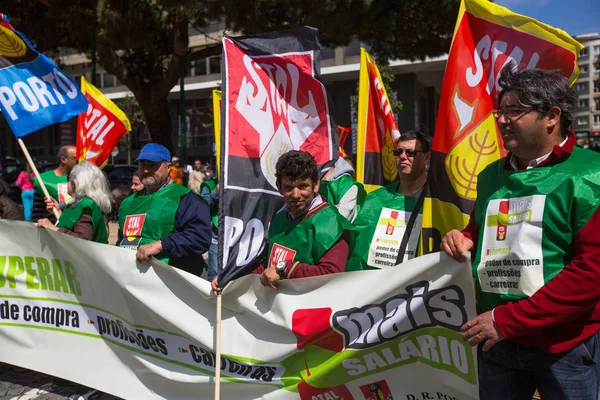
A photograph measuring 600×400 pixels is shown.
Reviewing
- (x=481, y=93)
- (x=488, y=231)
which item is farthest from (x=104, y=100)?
(x=488, y=231)

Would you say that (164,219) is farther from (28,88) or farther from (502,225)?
(502,225)

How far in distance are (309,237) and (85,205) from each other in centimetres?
219

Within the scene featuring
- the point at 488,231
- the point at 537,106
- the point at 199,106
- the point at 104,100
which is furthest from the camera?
the point at 199,106

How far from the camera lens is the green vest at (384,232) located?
10.9 feet

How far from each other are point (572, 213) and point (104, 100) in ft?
18.8

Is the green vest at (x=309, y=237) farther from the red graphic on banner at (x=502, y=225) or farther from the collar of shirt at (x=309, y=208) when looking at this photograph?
the red graphic on banner at (x=502, y=225)

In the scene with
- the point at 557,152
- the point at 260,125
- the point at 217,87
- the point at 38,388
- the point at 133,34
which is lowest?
the point at 38,388

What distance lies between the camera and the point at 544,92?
2.08 meters

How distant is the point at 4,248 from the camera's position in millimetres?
4582

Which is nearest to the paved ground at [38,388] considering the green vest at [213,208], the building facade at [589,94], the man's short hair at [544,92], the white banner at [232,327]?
the white banner at [232,327]

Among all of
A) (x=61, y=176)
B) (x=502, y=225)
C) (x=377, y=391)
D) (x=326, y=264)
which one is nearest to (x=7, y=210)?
(x=61, y=176)

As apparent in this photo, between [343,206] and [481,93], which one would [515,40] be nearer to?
[481,93]

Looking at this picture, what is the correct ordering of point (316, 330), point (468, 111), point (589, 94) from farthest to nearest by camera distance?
1. point (589, 94)
2. point (468, 111)
3. point (316, 330)

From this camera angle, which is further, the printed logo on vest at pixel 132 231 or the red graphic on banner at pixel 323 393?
the printed logo on vest at pixel 132 231
